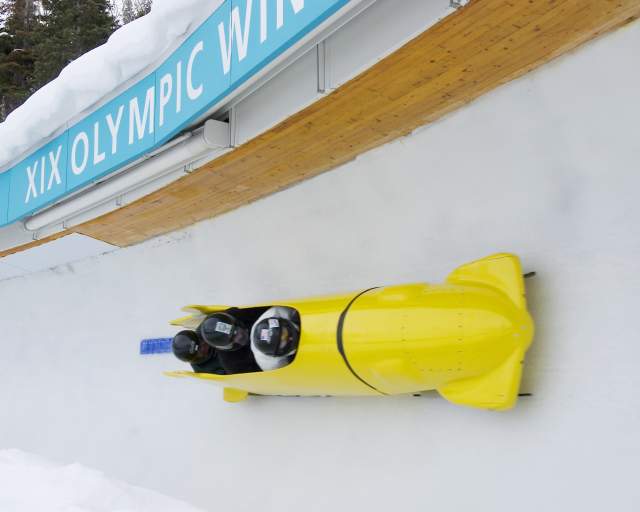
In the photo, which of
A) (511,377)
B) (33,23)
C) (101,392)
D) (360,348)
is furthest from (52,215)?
(33,23)

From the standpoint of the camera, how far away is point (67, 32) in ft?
48.6

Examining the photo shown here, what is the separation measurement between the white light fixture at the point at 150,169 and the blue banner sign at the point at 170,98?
0.19m

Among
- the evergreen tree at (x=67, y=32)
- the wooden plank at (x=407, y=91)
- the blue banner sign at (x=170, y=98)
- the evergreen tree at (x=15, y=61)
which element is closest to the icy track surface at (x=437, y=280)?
the wooden plank at (x=407, y=91)

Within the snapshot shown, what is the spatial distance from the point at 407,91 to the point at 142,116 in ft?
5.12

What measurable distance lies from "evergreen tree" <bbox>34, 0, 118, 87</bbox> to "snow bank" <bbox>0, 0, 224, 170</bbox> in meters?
10.8

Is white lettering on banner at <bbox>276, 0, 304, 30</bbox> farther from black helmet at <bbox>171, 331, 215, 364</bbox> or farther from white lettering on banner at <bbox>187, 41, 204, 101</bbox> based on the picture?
black helmet at <bbox>171, 331, 215, 364</bbox>

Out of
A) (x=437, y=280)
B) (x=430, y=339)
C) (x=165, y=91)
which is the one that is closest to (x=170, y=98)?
→ (x=165, y=91)

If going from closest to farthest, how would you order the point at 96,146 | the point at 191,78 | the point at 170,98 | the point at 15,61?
the point at 191,78 < the point at 170,98 < the point at 96,146 < the point at 15,61

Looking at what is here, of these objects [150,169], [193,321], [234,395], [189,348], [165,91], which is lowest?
[234,395]

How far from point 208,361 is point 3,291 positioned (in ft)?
14.5

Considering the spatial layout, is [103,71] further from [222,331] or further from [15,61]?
[15,61]

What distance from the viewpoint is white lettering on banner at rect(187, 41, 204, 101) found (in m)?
3.01

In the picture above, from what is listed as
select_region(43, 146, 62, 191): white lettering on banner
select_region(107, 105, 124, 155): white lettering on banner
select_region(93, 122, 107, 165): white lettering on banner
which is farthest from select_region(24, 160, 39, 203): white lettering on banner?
select_region(107, 105, 124, 155): white lettering on banner

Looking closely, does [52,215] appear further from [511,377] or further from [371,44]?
[511,377]
